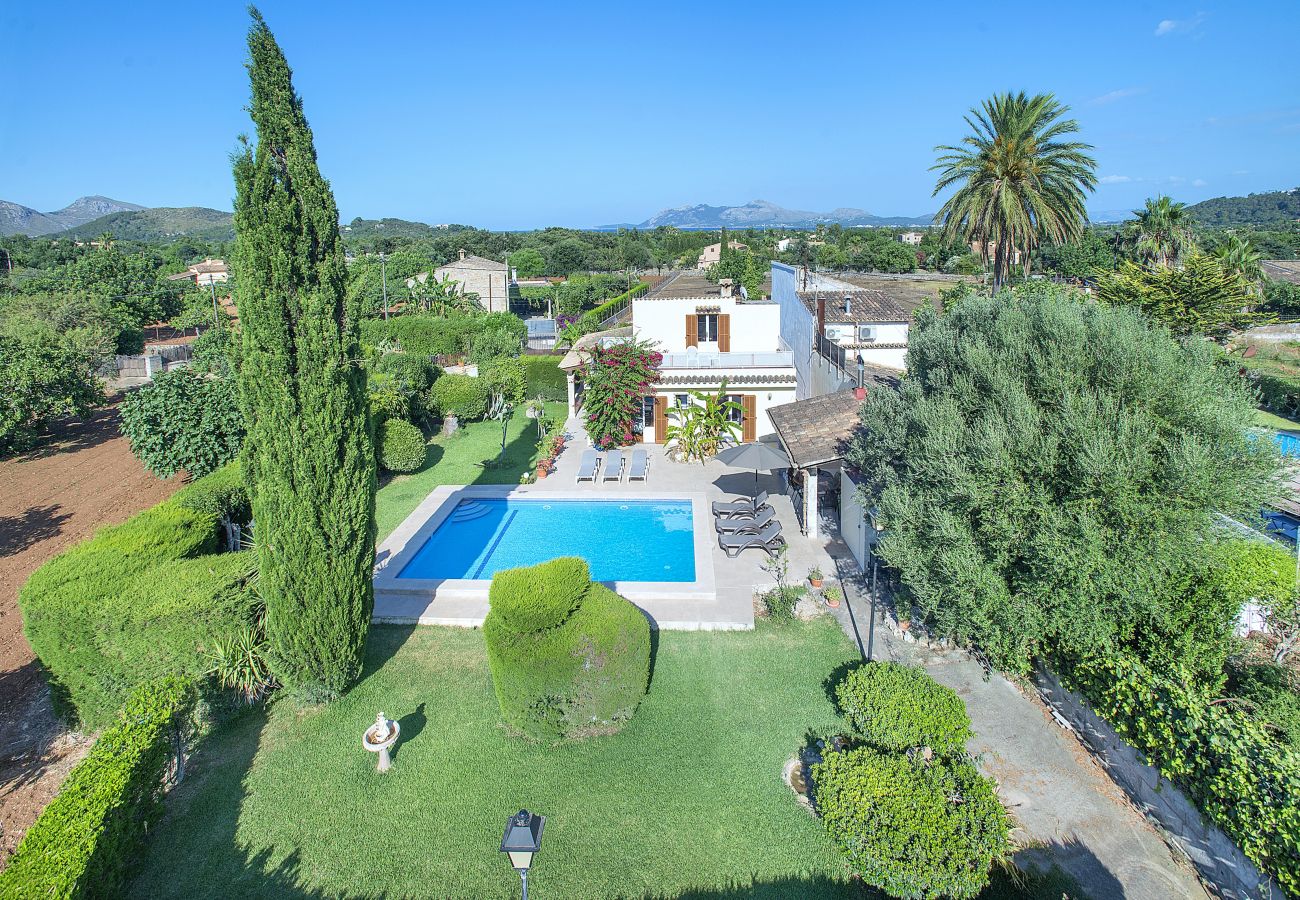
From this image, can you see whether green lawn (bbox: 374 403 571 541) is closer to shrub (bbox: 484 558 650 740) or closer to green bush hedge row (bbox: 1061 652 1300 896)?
shrub (bbox: 484 558 650 740)

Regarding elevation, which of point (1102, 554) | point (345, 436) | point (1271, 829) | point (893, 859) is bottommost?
point (893, 859)

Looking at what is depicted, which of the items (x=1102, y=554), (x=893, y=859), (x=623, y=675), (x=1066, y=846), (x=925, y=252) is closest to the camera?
(x=893, y=859)

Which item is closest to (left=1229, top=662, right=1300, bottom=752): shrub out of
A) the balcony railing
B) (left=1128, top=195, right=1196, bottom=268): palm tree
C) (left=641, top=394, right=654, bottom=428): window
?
the balcony railing

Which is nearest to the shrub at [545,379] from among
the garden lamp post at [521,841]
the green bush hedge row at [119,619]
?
the green bush hedge row at [119,619]

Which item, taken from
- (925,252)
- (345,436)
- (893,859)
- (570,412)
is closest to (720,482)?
(570,412)

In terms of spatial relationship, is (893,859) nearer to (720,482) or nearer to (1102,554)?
(1102,554)

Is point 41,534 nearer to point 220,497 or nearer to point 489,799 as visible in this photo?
point 220,497
